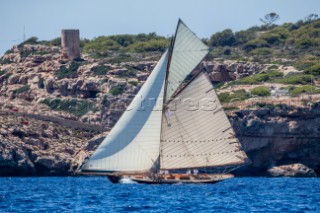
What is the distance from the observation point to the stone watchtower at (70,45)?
114 m

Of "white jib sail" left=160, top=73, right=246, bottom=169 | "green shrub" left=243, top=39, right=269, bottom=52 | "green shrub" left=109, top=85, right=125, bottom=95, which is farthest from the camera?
"green shrub" left=243, top=39, right=269, bottom=52

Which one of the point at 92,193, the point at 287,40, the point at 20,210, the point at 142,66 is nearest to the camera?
the point at 20,210

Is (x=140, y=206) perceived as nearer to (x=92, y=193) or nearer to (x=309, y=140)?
(x=92, y=193)

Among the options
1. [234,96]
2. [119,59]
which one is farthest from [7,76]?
[234,96]

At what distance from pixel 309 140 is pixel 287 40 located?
5326cm

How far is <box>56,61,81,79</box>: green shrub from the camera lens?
107 meters

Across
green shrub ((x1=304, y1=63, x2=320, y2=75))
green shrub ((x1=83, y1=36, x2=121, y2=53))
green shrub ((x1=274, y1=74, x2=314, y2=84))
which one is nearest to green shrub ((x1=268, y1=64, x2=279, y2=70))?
green shrub ((x1=304, y1=63, x2=320, y2=75))

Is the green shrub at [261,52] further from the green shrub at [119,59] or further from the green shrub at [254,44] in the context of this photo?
the green shrub at [119,59]

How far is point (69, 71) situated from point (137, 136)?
43051 mm

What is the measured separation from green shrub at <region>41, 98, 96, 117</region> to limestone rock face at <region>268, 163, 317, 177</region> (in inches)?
847

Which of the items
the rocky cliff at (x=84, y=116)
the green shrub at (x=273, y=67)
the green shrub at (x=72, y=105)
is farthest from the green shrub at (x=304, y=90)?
the green shrub at (x=72, y=105)

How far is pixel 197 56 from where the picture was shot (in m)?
69.8

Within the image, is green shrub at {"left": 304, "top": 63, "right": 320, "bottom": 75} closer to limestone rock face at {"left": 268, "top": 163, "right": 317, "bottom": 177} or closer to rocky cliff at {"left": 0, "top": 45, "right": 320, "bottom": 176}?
rocky cliff at {"left": 0, "top": 45, "right": 320, "bottom": 176}

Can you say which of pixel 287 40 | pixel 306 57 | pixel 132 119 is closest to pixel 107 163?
pixel 132 119
